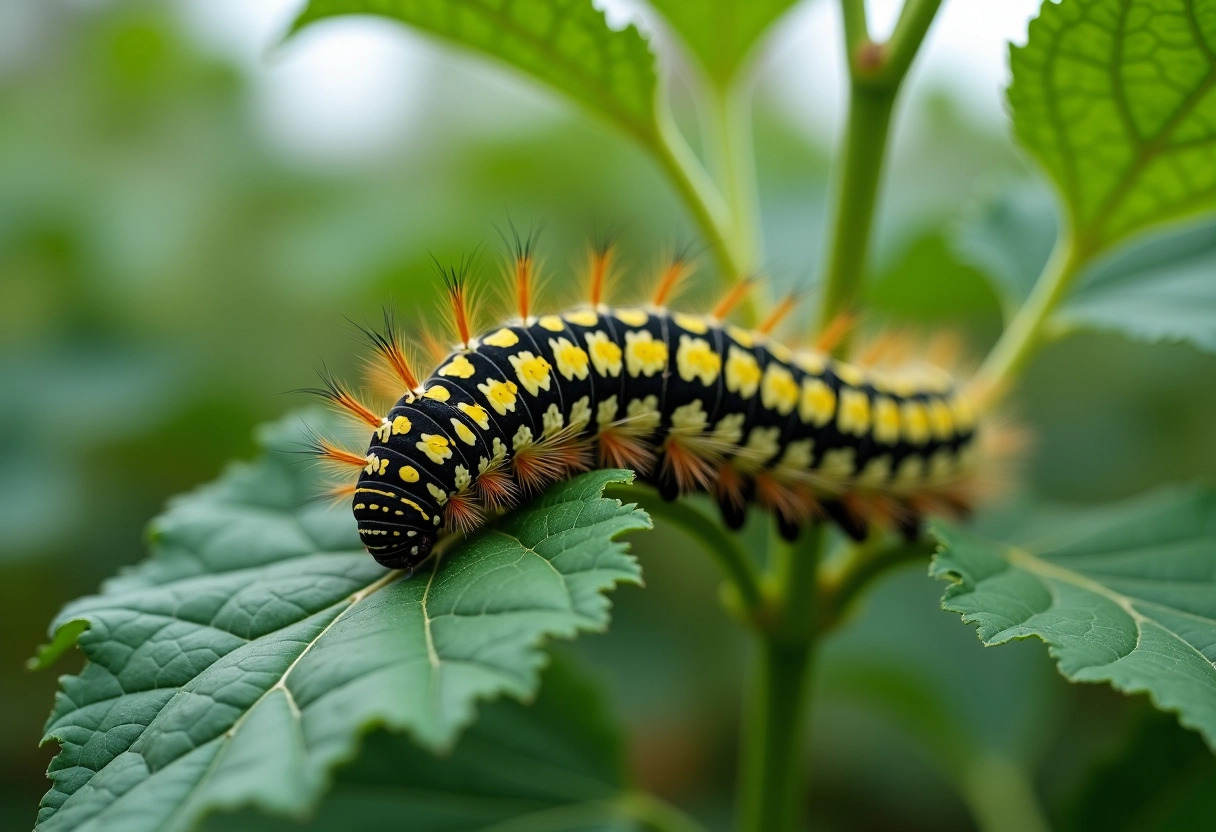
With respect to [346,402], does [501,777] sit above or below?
below

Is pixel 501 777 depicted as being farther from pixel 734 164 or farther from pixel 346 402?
pixel 734 164

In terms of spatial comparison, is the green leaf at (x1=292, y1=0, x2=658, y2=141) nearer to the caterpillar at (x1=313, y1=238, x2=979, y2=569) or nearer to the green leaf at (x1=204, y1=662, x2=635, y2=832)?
the caterpillar at (x1=313, y1=238, x2=979, y2=569)

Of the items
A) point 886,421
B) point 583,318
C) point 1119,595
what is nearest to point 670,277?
point 583,318

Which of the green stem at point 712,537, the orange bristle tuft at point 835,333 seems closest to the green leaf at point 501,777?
the green stem at point 712,537

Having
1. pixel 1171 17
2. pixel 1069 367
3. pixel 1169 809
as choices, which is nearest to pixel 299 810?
pixel 1171 17

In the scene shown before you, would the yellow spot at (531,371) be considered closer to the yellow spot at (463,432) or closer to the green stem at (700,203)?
the yellow spot at (463,432)

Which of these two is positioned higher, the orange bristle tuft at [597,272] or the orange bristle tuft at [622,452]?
the orange bristle tuft at [597,272]
